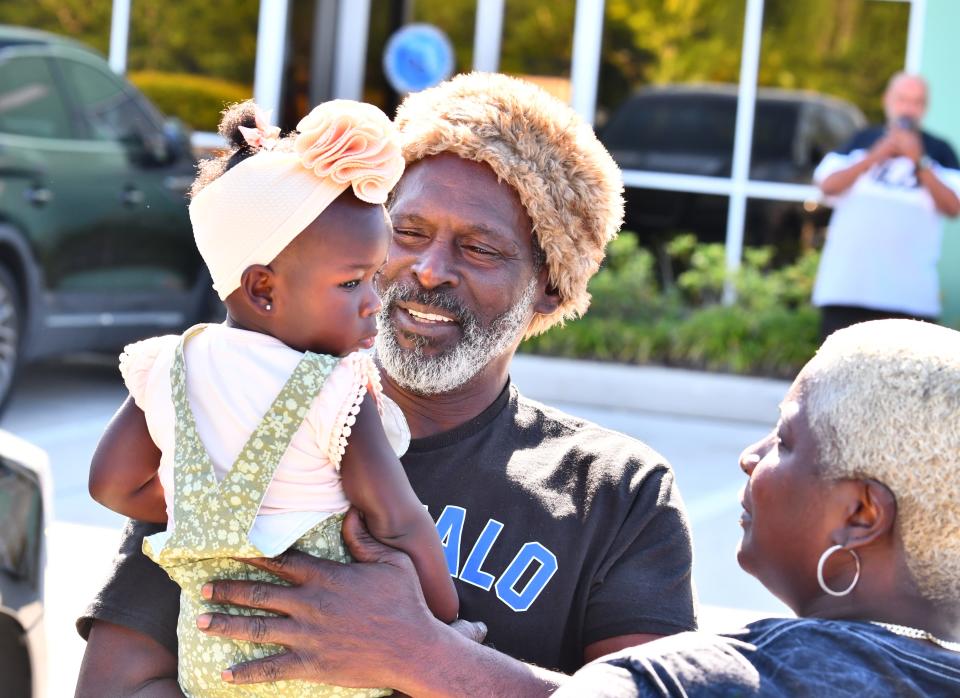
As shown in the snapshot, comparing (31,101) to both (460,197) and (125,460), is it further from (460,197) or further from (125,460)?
(125,460)

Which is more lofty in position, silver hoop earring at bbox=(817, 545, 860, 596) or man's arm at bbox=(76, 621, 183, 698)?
silver hoop earring at bbox=(817, 545, 860, 596)

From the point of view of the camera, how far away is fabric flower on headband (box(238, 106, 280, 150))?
234 cm

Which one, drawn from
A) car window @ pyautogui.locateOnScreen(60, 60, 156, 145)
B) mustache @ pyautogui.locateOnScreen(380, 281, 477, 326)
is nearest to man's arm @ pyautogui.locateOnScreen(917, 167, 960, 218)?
car window @ pyautogui.locateOnScreen(60, 60, 156, 145)

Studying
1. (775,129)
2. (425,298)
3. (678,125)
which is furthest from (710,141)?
(425,298)

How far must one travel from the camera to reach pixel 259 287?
225cm

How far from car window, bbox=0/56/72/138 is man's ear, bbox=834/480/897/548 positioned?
21.4 feet

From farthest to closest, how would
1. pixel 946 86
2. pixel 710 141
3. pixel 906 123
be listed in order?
1. pixel 710 141
2. pixel 946 86
3. pixel 906 123

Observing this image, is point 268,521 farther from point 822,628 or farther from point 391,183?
point 822,628

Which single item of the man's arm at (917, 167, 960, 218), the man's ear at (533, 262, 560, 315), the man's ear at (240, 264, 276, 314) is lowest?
the man's ear at (533, 262, 560, 315)

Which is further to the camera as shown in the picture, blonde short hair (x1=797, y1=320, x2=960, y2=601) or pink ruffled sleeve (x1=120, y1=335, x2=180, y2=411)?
pink ruffled sleeve (x1=120, y1=335, x2=180, y2=411)

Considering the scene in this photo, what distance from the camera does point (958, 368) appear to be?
1.93m

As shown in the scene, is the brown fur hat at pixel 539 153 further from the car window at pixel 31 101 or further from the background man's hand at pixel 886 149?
the background man's hand at pixel 886 149

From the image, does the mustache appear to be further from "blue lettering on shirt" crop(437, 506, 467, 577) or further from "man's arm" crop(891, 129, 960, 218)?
"man's arm" crop(891, 129, 960, 218)

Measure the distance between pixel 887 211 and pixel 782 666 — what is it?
7.17 meters
